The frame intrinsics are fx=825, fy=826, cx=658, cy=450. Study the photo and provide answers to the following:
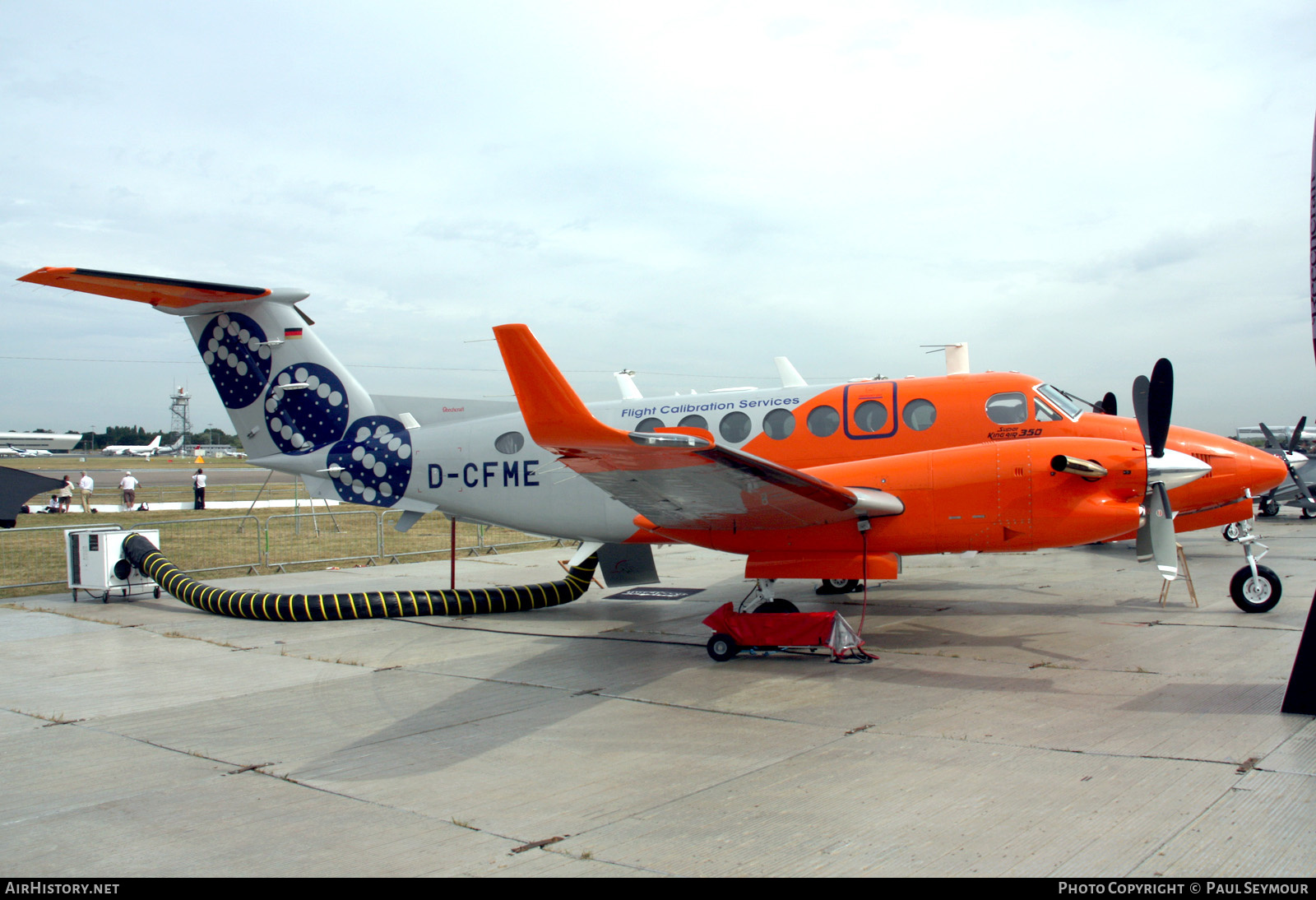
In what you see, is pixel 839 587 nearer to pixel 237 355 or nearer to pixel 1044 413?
pixel 1044 413

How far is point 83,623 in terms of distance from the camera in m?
11.6

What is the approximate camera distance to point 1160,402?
8.45m

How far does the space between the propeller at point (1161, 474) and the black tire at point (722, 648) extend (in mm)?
4318

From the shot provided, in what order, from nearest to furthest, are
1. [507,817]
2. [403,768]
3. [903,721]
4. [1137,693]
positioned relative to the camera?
[507,817] → [403,768] → [903,721] → [1137,693]

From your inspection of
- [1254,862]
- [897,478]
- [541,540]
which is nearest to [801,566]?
[897,478]

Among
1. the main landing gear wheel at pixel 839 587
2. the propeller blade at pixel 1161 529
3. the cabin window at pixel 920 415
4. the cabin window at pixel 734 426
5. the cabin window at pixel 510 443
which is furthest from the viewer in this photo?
the main landing gear wheel at pixel 839 587

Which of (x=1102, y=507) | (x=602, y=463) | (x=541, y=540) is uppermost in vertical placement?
(x=602, y=463)

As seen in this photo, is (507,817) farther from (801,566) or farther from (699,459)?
(801,566)

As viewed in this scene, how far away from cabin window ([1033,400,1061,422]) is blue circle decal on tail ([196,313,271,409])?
1102cm

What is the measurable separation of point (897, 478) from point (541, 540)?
15871mm

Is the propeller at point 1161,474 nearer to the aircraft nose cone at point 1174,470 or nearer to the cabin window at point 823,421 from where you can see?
the aircraft nose cone at point 1174,470

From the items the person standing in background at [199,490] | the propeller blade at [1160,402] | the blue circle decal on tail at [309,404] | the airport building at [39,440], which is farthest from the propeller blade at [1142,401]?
the airport building at [39,440]

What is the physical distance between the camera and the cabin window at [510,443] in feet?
39.2

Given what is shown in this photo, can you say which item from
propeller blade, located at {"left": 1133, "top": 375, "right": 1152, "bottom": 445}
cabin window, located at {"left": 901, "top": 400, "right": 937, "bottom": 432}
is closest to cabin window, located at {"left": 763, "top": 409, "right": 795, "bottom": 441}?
cabin window, located at {"left": 901, "top": 400, "right": 937, "bottom": 432}
